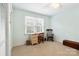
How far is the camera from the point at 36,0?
3.07 ft

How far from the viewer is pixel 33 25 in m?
5.80

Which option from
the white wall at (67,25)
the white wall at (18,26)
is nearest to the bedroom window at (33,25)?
the white wall at (18,26)

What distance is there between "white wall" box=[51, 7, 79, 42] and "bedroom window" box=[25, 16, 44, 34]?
1.01 meters

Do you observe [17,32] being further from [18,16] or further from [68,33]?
[68,33]

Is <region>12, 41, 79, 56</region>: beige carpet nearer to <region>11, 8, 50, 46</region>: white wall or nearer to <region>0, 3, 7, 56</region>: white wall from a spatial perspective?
<region>11, 8, 50, 46</region>: white wall

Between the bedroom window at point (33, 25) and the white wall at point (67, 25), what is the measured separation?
3.32 feet

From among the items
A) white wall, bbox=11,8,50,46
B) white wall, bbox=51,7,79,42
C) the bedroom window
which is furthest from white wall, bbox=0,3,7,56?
white wall, bbox=51,7,79,42

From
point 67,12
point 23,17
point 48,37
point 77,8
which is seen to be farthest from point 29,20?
point 77,8

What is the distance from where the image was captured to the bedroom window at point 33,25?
5378mm

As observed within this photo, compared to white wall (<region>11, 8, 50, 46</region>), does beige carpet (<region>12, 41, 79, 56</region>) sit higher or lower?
lower

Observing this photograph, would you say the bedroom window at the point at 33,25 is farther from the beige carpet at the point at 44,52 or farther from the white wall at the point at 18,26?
the beige carpet at the point at 44,52

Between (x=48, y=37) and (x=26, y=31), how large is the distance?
188 centimetres

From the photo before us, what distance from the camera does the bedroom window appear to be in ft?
17.6

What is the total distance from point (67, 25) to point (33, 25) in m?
2.23
